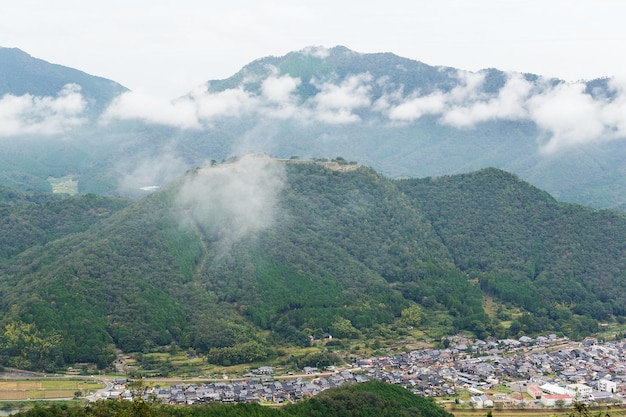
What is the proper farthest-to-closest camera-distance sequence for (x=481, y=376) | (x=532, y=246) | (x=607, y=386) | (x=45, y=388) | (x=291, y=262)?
(x=532, y=246)
(x=291, y=262)
(x=481, y=376)
(x=607, y=386)
(x=45, y=388)

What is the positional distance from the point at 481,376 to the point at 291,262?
29.3 m

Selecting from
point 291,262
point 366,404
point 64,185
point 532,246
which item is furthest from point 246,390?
point 64,185

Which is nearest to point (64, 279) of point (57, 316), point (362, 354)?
point (57, 316)

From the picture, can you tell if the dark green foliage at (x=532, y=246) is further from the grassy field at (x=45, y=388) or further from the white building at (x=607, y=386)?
the grassy field at (x=45, y=388)

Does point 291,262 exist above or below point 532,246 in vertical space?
below

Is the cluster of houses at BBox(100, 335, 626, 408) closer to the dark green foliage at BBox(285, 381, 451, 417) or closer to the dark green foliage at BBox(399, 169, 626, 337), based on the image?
the dark green foliage at BBox(285, 381, 451, 417)

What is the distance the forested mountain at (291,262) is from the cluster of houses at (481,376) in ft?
18.1

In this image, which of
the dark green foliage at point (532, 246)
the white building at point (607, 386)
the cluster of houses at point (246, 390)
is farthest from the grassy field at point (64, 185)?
the white building at point (607, 386)

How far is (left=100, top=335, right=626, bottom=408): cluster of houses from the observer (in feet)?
205

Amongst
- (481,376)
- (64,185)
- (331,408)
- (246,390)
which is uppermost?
(64,185)

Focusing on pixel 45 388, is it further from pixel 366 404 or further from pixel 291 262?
pixel 291 262

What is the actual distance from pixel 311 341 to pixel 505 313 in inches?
986

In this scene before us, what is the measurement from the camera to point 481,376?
70.4 metres

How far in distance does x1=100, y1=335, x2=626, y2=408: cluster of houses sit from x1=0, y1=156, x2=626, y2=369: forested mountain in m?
5.53
